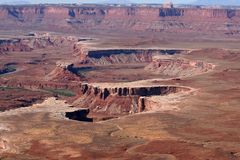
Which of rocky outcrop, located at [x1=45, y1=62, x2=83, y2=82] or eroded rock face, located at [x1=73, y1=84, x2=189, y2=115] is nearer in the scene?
eroded rock face, located at [x1=73, y1=84, x2=189, y2=115]

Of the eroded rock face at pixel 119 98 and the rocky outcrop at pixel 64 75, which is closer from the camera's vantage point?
the eroded rock face at pixel 119 98

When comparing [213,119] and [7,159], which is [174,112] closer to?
[213,119]

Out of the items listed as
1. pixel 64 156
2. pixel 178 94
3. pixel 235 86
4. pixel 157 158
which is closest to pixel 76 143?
pixel 64 156

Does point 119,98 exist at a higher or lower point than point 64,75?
higher

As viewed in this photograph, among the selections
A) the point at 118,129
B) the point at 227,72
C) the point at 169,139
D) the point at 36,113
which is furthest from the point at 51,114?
the point at 227,72

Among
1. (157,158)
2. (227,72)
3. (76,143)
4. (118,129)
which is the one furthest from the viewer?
(227,72)

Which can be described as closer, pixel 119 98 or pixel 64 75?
pixel 119 98

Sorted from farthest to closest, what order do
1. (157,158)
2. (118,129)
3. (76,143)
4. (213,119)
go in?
(213,119) < (118,129) < (76,143) < (157,158)

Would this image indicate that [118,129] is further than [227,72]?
No

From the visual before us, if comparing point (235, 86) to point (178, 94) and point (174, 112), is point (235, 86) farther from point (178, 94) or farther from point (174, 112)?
point (174, 112)
